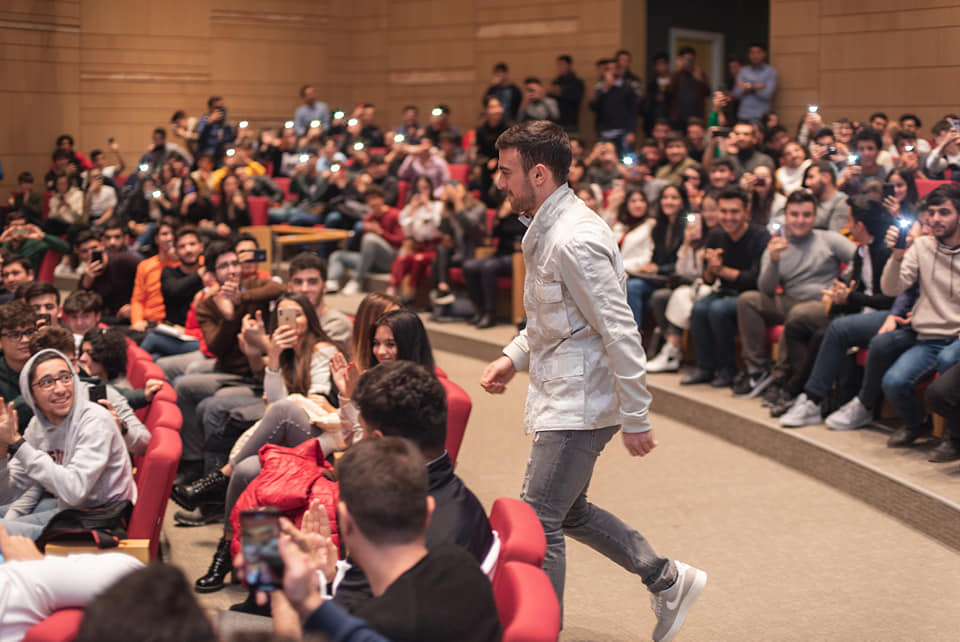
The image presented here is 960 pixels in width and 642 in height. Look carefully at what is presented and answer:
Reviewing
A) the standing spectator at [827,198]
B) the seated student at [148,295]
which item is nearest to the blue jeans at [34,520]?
the seated student at [148,295]

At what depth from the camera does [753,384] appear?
5.38 m

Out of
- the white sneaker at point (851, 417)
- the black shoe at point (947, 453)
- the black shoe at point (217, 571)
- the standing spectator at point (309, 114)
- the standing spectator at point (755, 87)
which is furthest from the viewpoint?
the standing spectator at point (309, 114)

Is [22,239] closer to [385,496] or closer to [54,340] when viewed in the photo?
[54,340]

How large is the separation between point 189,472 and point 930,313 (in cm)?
319

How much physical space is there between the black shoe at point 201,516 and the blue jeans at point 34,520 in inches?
35.4

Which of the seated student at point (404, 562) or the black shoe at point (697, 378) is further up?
the seated student at point (404, 562)

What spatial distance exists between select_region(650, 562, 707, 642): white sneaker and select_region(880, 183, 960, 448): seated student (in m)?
1.93

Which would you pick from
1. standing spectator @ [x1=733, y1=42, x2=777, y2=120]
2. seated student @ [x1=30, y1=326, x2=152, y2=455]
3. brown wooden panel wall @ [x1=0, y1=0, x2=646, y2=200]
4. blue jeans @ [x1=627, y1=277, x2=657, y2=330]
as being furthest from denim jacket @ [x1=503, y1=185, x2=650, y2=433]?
brown wooden panel wall @ [x1=0, y1=0, x2=646, y2=200]

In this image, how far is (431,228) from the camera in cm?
814

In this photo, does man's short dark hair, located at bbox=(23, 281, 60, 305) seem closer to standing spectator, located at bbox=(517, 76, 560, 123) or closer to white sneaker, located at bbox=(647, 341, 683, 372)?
white sneaker, located at bbox=(647, 341, 683, 372)

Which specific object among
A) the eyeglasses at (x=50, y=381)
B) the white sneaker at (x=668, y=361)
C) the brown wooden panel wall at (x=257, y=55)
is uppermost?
the brown wooden panel wall at (x=257, y=55)

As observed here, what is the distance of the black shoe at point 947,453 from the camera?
413cm

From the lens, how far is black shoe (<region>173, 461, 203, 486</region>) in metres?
4.29

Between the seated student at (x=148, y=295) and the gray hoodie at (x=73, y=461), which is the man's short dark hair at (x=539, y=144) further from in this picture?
the seated student at (x=148, y=295)
